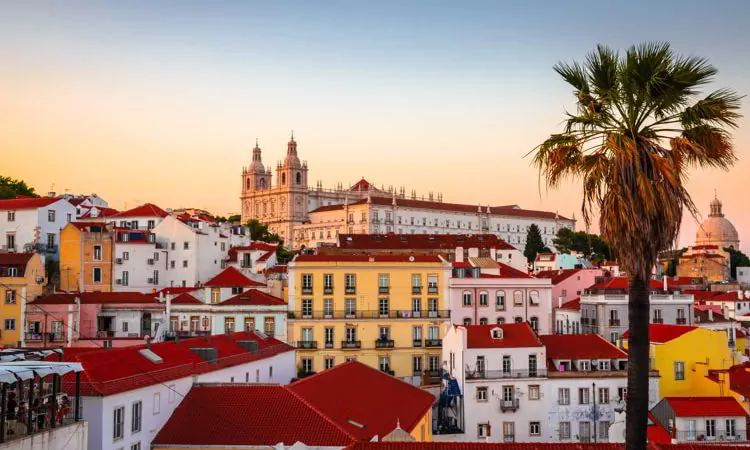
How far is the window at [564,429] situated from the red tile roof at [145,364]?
15.0 metres

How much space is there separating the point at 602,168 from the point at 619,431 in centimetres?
1064

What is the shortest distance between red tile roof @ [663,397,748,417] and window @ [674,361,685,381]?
5793 millimetres

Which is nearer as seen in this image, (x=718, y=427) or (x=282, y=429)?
(x=282, y=429)

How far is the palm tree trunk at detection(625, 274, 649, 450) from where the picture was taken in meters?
12.5

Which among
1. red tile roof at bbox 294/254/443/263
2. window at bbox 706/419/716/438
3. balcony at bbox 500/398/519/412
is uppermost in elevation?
red tile roof at bbox 294/254/443/263

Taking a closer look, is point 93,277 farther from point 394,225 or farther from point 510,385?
point 394,225

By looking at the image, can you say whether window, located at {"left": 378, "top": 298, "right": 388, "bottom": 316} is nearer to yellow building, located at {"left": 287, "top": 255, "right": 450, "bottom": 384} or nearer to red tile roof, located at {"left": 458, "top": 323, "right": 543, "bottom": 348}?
yellow building, located at {"left": 287, "top": 255, "right": 450, "bottom": 384}

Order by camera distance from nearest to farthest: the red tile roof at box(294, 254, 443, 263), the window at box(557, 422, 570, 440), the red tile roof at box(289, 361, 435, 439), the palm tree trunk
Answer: the palm tree trunk → the red tile roof at box(289, 361, 435, 439) → the window at box(557, 422, 570, 440) → the red tile roof at box(294, 254, 443, 263)

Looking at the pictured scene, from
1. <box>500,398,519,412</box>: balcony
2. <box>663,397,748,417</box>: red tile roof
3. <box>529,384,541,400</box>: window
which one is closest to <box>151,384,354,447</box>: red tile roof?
<box>500,398,519,412</box>: balcony

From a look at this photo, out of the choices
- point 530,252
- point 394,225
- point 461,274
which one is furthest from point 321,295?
point 394,225

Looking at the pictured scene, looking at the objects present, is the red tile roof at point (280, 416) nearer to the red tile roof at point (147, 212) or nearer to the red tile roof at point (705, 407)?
the red tile roof at point (705, 407)

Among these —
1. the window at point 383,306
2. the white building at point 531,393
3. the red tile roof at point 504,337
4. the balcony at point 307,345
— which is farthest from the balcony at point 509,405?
the balcony at point 307,345

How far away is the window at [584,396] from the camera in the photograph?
4622cm

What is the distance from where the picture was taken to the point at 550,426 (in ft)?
151
